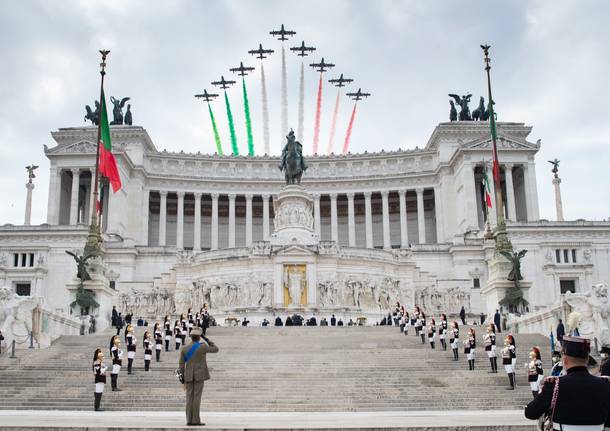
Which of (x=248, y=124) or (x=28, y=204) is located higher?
(x=248, y=124)

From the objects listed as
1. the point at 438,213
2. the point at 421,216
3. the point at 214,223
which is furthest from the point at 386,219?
the point at 214,223

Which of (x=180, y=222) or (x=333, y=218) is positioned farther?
(x=333, y=218)

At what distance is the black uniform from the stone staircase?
12.0m

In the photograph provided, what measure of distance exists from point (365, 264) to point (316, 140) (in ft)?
172

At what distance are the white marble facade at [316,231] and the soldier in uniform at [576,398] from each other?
133ft

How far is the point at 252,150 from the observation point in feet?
326

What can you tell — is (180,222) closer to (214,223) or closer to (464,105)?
(214,223)

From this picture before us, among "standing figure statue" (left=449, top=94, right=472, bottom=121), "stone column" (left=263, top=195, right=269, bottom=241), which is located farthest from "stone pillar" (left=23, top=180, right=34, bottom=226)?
"standing figure statue" (left=449, top=94, right=472, bottom=121)

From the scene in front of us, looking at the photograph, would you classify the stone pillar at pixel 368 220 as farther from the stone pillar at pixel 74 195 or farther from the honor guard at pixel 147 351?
the honor guard at pixel 147 351

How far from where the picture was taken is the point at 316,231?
283 ft

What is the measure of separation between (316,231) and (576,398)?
8011 centimetres

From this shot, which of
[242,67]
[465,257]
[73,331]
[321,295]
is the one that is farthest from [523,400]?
[242,67]

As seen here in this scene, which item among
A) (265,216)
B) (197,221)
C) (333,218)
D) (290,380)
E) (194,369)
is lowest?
(290,380)

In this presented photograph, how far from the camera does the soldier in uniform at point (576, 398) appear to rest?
625 centimetres
